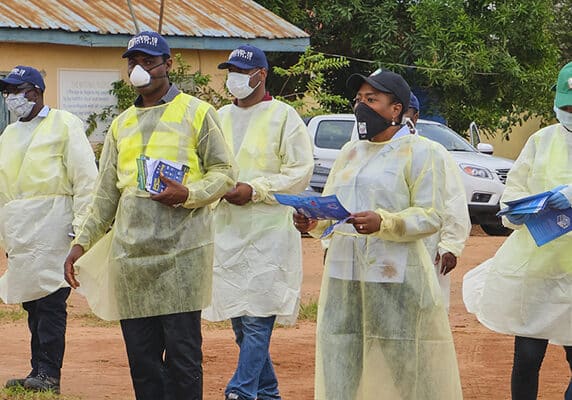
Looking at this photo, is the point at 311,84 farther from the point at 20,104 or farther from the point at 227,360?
the point at 20,104

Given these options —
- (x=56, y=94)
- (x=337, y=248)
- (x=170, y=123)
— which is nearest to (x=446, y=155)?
(x=337, y=248)

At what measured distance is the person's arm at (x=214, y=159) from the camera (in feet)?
21.9

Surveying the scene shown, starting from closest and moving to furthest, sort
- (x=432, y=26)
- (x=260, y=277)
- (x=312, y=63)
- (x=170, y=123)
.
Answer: (x=170, y=123) < (x=260, y=277) < (x=312, y=63) < (x=432, y=26)

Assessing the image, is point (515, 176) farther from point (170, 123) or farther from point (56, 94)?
point (56, 94)

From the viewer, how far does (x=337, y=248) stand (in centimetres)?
616

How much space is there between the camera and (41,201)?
844 cm

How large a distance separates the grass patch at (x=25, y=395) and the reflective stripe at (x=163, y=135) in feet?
6.90

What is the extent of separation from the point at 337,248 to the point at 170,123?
1136 mm

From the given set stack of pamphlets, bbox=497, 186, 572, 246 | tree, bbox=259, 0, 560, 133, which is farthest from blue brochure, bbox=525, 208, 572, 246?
tree, bbox=259, 0, 560, 133

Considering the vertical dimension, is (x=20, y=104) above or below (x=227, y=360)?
above

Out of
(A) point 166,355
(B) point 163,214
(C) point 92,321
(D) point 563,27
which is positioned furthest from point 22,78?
(D) point 563,27

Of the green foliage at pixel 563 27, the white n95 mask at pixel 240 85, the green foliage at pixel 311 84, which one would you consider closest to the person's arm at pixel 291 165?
the white n95 mask at pixel 240 85

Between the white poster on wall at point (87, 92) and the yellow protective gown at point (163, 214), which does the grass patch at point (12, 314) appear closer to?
the yellow protective gown at point (163, 214)

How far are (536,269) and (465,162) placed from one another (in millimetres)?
11695
